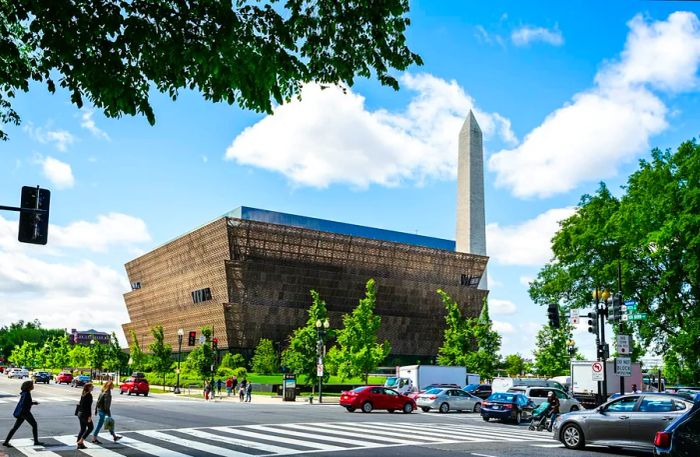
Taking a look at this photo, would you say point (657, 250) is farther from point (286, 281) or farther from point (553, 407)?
point (286, 281)

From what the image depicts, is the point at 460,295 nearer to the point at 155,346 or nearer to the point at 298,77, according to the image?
the point at 155,346

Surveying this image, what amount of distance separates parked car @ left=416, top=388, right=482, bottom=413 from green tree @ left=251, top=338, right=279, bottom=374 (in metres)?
40.8

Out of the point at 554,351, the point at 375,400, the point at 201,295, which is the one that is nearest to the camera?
the point at 375,400

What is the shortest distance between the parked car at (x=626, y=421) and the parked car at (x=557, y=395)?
1012 cm

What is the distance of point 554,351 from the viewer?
7425 centimetres

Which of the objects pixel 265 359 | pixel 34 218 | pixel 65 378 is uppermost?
pixel 34 218

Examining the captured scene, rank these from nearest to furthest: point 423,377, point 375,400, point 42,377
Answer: point 375,400, point 423,377, point 42,377

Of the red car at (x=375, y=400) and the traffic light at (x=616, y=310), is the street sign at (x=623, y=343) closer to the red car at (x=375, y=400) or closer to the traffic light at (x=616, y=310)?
the traffic light at (x=616, y=310)

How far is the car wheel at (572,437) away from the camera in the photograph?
17.8 metres

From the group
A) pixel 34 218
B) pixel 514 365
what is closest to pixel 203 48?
pixel 34 218

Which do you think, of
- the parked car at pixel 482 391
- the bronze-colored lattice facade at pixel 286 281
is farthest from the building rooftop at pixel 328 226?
the parked car at pixel 482 391

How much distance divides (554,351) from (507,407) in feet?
152

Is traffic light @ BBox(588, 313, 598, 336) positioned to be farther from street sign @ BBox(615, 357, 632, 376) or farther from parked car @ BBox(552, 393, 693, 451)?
parked car @ BBox(552, 393, 693, 451)

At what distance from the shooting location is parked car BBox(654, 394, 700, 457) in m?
9.75
